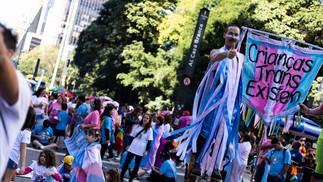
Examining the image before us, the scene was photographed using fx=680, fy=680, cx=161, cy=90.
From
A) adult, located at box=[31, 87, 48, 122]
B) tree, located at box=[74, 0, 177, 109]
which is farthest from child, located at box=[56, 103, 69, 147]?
tree, located at box=[74, 0, 177, 109]

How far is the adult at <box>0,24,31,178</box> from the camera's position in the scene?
299 cm

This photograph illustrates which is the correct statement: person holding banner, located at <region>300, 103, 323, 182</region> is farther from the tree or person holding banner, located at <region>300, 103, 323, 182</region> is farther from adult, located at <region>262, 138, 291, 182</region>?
the tree

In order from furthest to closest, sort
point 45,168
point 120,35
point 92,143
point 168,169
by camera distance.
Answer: point 120,35 → point 168,169 → point 92,143 → point 45,168

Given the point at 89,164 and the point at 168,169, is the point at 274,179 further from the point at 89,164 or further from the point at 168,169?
the point at 89,164

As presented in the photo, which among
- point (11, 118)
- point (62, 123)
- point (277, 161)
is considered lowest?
point (62, 123)

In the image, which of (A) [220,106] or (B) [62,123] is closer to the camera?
(A) [220,106]

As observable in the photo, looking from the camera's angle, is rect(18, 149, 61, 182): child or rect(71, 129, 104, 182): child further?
rect(71, 129, 104, 182): child

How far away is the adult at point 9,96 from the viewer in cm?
299

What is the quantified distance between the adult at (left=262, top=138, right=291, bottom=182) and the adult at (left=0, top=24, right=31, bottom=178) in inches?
454

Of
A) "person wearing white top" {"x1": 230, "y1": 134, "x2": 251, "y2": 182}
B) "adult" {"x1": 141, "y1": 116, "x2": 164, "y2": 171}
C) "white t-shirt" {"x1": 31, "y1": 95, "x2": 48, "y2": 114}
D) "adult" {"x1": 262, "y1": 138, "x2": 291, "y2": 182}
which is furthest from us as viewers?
"white t-shirt" {"x1": 31, "y1": 95, "x2": 48, "y2": 114}

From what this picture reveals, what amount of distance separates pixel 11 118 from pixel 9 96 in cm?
17

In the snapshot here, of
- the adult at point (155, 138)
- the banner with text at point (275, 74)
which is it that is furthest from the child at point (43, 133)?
the banner with text at point (275, 74)

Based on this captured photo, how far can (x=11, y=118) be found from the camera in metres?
3.21

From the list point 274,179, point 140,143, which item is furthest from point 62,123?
point 274,179
